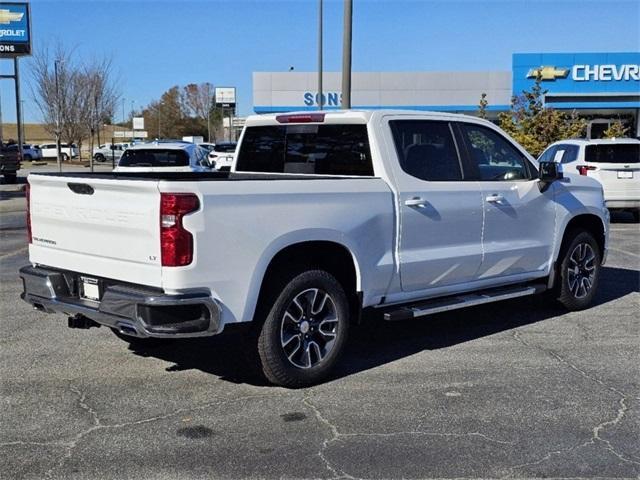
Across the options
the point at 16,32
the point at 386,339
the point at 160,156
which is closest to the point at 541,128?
the point at 160,156

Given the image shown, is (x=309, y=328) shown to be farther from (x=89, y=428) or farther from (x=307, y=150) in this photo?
(x=307, y=150)

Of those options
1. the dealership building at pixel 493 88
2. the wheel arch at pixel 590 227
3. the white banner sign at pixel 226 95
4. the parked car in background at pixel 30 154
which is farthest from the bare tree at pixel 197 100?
the wheel arch at pixel 590 227

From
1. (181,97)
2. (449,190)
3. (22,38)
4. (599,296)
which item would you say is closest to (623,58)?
(22,38)

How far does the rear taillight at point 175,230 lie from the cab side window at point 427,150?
2093mm

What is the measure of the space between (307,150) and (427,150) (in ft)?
3.47

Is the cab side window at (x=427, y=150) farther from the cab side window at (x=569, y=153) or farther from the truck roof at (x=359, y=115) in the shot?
the cab side window at (x=569, y=153)

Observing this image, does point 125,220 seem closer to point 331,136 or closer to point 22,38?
point 331,136

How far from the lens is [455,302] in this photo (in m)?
6.29

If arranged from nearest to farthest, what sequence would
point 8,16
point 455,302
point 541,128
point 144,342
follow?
point 455,302, point 144,342, point 541,128, point 8,16

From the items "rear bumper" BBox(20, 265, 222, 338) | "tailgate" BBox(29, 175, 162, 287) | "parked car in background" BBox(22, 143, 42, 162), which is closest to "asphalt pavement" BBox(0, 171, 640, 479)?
"rear bumper" BBox(20, 265, 222, 338)

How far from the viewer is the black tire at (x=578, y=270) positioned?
25.0ft

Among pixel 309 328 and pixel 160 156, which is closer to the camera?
pixel 309 328

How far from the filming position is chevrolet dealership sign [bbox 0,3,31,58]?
34875 mm

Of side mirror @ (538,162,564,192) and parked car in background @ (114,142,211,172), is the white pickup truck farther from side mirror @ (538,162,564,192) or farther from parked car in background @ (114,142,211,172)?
parked car in background @ (114,142,211,172)
